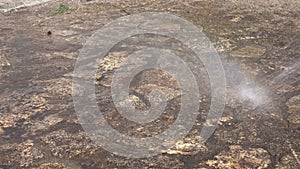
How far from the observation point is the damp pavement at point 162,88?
9.09ft

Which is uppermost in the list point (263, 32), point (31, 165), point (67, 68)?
point (263, 32)

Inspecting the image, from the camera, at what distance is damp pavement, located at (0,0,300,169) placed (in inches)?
109

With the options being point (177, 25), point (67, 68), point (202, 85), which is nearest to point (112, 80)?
point (67, 68)

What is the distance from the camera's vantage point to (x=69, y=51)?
14.8 ft

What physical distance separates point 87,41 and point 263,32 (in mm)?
1929

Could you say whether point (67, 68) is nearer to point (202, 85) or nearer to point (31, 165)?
point (202, 85)

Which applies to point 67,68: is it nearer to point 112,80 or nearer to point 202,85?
point 112,80

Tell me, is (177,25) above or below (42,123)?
above

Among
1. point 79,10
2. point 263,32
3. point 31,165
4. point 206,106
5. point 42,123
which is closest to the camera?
point 31,165

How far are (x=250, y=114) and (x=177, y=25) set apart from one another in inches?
85.3

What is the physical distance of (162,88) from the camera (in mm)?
3646

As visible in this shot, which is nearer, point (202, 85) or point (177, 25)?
point (202, 85)

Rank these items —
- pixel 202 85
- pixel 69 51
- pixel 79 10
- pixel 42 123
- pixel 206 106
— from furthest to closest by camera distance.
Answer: pixel 79 10 < pixel 69 51 < pixel 202 85 < pixel 206 106 < pixel 42 123

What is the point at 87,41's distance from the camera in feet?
15.6
